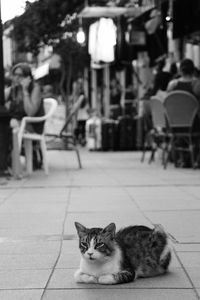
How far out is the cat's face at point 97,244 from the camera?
11.1ft

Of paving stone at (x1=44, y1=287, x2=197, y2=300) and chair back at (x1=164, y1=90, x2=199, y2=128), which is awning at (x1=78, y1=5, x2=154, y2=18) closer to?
chair back at (x1=164, y1=90, x2=199, y2=128)

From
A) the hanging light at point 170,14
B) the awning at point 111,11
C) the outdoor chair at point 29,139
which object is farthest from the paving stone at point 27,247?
the awning at point 111,11

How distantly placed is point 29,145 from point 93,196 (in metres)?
3.40

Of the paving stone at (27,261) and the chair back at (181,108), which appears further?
the chair back at (181,108)

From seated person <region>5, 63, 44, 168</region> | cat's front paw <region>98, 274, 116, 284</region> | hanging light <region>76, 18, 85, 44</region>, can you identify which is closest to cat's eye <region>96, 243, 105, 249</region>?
cat's front paw <region>98, 274, 116, 284</region>

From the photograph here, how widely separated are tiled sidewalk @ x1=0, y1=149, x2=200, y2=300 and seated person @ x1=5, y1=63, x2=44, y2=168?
100 cm

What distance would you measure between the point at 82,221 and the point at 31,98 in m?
5.32

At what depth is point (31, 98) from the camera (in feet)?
34.9

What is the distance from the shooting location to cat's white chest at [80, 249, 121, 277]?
11.4 feet

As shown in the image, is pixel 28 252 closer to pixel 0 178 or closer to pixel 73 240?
pixel 73 240

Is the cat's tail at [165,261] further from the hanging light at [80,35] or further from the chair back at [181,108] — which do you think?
the hanging light at [80,35]

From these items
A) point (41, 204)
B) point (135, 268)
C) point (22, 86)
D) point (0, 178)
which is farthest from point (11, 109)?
point (135, 268)

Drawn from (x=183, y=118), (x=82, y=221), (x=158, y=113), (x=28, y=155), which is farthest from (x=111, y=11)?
(x=82, y=221)

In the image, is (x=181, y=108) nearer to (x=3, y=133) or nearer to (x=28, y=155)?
(x=28, y=155)
